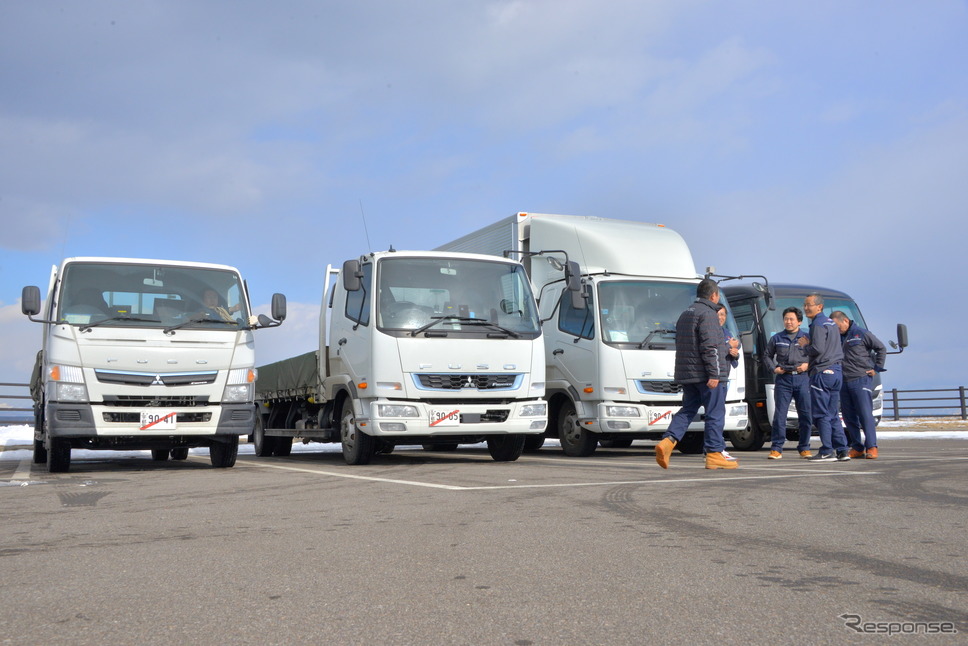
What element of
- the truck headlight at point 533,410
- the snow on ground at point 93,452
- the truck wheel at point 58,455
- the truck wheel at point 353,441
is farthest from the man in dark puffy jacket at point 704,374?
the snow on ground at point 93,452

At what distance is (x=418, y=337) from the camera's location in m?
11.5

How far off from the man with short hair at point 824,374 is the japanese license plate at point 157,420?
287 inches

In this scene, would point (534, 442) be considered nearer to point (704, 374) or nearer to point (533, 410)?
point (533, 410)

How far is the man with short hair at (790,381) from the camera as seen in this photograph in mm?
12281

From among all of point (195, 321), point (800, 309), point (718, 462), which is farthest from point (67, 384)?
point (800, 309)

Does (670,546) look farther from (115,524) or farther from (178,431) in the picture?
(178,431)

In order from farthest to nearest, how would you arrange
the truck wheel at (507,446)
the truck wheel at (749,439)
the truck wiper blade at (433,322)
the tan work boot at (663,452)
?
1. the truck wheel at (749,439)
2. the truck wheel at (507,446)
3. the truck wiper blade at (433,322)
4. the tan work boot at (663,452)

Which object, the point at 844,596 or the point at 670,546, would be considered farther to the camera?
the point at 670,546

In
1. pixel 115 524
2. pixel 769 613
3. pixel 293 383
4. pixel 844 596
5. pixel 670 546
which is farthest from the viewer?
pixel 293 383

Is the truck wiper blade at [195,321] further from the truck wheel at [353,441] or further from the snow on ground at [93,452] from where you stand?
the snow on ground at [93,452]

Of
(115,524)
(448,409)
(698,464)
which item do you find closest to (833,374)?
(698,464)

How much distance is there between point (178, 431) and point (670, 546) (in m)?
7.43

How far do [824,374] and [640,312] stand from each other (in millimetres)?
2585

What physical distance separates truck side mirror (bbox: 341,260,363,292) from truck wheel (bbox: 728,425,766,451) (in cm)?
685
